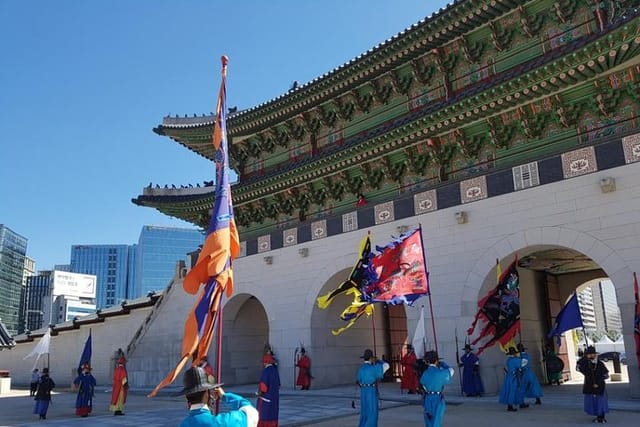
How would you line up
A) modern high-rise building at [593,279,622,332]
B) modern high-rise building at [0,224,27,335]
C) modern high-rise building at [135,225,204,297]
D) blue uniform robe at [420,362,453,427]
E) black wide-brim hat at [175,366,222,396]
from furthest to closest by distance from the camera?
1. modern high-rise building at [135,225,204,297]
2. modern high-rise building at [593,279,622,332]
3. modern high-rise building at [0,224,27,335]
4. blue uniform robe at [420,362,453,427]
5. black wide-brim hat at [175,366,222,396]

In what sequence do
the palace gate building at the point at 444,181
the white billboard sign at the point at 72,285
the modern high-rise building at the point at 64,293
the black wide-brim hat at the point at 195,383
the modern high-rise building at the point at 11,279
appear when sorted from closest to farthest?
the black wide-brim hat at the point at 195,383
the palace gate building at the point at 444,181
the modern high-rise building at the point at 64,293
the white billboard sign at the point at 72,285
the modern high-rise building at the point at 11,279

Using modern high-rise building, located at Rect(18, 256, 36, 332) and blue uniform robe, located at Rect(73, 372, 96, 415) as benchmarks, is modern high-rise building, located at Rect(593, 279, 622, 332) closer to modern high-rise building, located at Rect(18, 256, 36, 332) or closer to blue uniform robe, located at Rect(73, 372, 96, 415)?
blue uniform robe, located at Rect(73, 372, 96, 415)

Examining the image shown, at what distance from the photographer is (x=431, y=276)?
14406mm

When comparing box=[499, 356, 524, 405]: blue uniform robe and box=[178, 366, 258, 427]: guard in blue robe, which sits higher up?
box=[178, 366, 258, 427]: guard in blue robe

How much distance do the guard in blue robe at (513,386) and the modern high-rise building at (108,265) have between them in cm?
15414

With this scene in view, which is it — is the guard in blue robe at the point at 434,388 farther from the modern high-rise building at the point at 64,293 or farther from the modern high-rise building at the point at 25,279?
the modern high-rise building at the point at 25,279

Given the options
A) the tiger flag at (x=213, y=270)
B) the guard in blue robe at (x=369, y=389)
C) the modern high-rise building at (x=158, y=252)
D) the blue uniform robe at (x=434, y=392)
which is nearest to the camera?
the tiger flag at (x=213, y=270)

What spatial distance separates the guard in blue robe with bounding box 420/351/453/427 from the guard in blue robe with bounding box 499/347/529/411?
162 inches

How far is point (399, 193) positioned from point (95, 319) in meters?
19.3

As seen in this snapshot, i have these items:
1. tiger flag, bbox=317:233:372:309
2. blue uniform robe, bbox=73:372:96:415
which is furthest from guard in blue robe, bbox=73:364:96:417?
tiger flag, bbox=317:233:372:309

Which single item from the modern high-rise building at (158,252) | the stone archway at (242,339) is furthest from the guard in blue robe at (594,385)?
the modern high-rise building at (158,252)

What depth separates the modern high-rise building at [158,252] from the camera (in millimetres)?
131625

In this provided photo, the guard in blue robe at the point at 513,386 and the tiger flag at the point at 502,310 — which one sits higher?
the tiger flag at the point at 502,310

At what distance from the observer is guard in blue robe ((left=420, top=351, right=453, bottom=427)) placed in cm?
777
